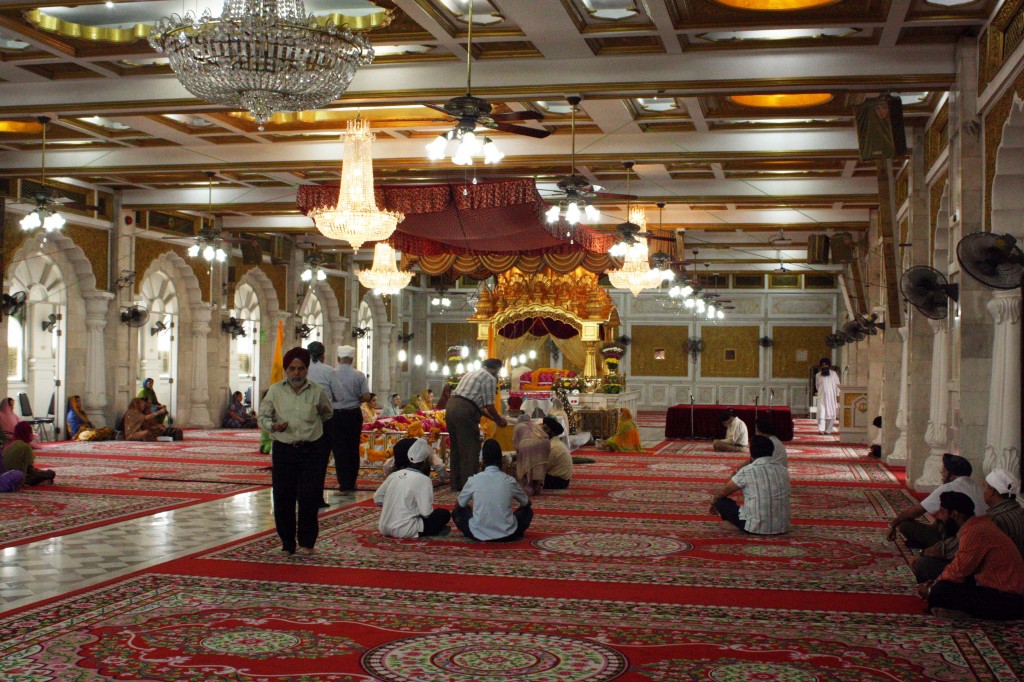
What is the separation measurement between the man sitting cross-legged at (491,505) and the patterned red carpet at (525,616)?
0.43 ft

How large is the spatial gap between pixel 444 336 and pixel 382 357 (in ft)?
8.85

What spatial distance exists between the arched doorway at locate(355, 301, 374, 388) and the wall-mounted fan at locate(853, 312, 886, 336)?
472 inches

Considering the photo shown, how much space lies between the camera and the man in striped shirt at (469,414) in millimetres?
7945

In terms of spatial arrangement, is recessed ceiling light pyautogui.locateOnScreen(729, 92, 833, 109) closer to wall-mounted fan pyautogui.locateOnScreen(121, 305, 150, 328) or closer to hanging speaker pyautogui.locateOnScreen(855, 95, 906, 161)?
hanging speaker pyautogui.locateOnScreen(855, 95, 906, 161)

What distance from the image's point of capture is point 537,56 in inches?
331

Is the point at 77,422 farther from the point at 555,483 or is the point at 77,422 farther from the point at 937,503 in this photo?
the point at 937,503

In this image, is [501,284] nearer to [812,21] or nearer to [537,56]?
[537,56]

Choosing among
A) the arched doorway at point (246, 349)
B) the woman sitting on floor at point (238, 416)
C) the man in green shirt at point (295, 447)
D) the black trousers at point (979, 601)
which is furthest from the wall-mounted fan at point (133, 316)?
the black trousers at point (979, 601)

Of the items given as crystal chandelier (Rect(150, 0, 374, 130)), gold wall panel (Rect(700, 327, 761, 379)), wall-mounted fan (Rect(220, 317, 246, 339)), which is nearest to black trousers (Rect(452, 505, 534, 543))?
crystal chandelier (Rect(150, 0, 374, 130))

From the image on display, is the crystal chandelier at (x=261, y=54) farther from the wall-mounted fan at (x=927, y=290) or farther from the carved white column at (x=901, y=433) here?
the carved white column at (x=901, y=433)

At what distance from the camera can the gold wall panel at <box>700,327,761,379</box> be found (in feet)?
81.6

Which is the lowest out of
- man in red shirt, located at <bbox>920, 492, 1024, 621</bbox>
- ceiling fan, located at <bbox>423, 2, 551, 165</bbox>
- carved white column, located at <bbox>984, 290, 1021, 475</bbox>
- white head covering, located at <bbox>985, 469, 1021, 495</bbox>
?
man in red shirt, located at <bbox>920, 492, 1024, 621</bbox>

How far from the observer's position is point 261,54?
16.8 ft

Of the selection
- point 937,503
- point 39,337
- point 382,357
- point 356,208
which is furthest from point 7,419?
point 382,357
